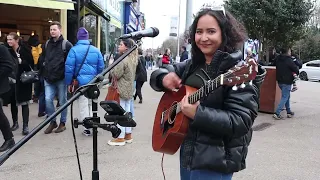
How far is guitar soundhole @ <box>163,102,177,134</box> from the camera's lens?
7.75ft

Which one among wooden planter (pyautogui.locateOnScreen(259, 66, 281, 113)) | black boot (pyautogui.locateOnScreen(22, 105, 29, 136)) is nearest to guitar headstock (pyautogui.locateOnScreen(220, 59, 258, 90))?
black boot (pyautogui.locateOnScreen(22, 105, 29, 136))

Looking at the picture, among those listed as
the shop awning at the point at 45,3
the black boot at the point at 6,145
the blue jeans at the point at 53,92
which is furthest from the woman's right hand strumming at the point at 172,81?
the shop awning at the point at 45,3

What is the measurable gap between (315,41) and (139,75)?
3057 cm

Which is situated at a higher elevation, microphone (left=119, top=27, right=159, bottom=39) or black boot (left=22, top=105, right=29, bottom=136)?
microphone (left=119, top=27, right=159, bottom=39)

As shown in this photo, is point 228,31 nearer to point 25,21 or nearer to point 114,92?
point 114,92

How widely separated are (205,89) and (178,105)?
0.31 meters

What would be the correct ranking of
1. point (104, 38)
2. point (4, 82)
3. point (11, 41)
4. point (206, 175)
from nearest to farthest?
point (206, 175) < point (4, 82) < point (11, 41) < point (104, 38)

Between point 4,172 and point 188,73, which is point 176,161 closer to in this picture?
point 4,172

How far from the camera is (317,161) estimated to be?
208 inches

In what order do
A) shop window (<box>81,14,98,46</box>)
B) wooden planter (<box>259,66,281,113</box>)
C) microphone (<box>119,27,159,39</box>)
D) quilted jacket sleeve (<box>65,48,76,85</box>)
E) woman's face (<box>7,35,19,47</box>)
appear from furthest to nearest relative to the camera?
shop window (<box>81,14,98,46</box>) < wooden planter (<box>259,66,281,113</box>) < woman's face (<box>7,35,19,47</box>) < quilted jacket sleeve (<box>65,48,76,85</box>) < microphone (<box>119,27,159,39</box>)

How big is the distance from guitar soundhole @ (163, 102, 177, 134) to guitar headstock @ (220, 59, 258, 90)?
1.90ft

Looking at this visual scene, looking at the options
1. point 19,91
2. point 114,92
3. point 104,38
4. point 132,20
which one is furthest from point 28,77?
point 132,20

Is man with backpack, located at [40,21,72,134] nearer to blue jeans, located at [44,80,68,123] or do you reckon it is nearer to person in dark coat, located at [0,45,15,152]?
blue jeans, located at [44,80,68,123]

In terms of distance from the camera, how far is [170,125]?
239 centimetres
